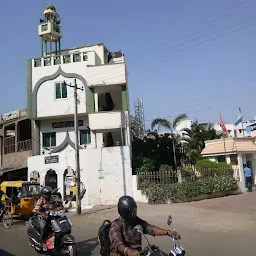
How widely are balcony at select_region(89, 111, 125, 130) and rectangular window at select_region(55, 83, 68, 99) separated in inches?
146

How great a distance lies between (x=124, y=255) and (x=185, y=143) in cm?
3214

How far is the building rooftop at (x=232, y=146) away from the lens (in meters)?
22.4

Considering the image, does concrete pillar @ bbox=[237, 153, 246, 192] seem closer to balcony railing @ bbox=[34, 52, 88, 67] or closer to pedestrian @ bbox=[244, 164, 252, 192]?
pedestrian @ bbox=[244, 164, 252, 192]

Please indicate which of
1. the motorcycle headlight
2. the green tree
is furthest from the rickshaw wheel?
the green tree

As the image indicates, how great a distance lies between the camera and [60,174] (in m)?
20.8

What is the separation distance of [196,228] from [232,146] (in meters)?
13.4

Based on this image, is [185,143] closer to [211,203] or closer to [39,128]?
[39,128]

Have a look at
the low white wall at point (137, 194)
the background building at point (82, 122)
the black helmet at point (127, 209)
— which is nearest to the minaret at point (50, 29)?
the background building at point (82, 122)

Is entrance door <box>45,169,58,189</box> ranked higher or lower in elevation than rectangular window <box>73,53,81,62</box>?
lower

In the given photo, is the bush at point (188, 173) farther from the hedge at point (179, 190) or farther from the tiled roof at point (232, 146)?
the tiled roof at point (232, 146)

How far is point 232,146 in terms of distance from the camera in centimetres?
2253

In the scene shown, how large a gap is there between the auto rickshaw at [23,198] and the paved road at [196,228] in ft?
3.08

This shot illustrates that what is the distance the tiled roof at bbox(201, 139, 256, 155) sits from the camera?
22.4 metres

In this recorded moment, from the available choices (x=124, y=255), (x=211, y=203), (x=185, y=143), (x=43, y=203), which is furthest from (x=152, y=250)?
(x=185, y=143)
